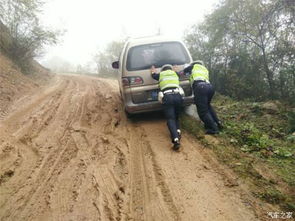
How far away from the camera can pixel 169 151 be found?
17.7 ft

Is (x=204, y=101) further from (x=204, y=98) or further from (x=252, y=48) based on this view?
(x=252, y=48)

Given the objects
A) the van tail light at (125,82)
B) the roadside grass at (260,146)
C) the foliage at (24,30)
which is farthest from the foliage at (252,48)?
the foliage at (24,30)

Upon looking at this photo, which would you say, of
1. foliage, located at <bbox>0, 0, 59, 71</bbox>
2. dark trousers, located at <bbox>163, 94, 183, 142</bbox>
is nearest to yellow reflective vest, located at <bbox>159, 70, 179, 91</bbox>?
dark trousers, located at <bbox>163, 94, 183, 142</bbox>

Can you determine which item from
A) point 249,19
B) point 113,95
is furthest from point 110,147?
point 249,19

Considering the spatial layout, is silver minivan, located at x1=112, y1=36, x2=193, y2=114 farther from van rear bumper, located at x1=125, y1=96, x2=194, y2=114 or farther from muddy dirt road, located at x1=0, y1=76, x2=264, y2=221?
muddy dirt road, located at x1=0, y1=76, x2=264, y2=221

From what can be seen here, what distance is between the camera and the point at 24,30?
16609mm

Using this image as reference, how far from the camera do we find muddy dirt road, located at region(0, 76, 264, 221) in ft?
11.7

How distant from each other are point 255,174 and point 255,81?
20.8 ft

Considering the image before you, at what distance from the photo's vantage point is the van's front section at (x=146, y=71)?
693cm


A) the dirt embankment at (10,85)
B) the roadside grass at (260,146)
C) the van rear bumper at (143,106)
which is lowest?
the roadside grass at (260,146)

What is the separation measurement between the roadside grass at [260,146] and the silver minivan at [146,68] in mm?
938

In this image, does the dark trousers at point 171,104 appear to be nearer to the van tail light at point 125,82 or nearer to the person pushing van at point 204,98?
the person pushing van at point 204,98

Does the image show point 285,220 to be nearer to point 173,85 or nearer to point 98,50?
point 173,85

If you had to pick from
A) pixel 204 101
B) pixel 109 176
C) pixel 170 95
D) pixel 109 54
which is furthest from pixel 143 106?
pixel 109 54
